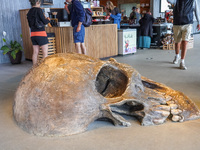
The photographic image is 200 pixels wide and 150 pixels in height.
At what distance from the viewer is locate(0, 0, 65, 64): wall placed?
A: 6445 mm

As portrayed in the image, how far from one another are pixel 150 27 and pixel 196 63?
3314mm

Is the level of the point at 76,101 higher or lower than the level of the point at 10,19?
lower

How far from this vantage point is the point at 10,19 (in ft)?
21.6

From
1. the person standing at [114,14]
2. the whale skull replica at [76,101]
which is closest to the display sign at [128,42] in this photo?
the person standing at [114,14]

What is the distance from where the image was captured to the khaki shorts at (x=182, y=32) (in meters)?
4.79

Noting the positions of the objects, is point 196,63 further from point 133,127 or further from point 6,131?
point 6,131

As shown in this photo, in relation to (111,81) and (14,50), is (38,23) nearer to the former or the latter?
(14,50)

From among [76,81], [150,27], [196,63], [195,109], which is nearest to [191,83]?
[195,109]

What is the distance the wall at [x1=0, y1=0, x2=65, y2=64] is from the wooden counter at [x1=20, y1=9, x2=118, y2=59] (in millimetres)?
199

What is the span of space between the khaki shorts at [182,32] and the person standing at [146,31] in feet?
10.9

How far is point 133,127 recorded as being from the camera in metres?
2.28

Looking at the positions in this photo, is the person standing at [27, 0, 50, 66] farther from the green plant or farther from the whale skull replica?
the whale skull replica

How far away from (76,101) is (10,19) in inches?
218

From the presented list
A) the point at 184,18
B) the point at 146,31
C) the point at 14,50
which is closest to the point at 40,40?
the point at 14,50
